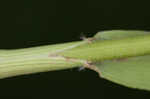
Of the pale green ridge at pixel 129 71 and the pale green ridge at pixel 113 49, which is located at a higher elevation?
the pale green ridge at pixel 113 49

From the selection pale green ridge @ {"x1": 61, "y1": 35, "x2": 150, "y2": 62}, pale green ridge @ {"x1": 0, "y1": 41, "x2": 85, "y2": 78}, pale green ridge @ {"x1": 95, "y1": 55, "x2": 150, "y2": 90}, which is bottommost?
pale green ridge @ {"x1": 95, "y1": 55, "x2": 150, "y2": 90}

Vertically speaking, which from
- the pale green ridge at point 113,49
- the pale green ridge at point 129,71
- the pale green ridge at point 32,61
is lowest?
the pale green ridge at point 129,71

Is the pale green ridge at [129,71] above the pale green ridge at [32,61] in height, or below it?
below

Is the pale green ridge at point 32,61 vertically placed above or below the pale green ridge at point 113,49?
below

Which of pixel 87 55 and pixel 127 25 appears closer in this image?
pixel 87 55

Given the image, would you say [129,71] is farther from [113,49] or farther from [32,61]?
[32,61]

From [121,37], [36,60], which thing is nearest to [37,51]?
[36,60]

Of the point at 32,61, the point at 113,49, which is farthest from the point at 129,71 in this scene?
the point at 32,61

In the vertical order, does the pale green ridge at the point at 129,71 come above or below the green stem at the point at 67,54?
below

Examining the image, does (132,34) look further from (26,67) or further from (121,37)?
(26,67)

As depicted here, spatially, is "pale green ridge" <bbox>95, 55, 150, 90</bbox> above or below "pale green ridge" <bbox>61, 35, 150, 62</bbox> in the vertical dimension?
below

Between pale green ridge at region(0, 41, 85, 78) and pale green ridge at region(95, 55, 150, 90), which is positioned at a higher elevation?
pale green ridge at region(0, 41, 85, 78)
